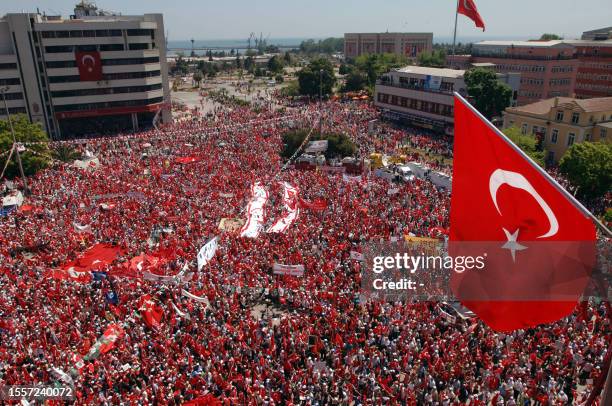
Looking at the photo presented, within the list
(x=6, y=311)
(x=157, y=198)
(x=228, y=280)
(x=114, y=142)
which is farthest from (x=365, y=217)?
(x=114, y=142)

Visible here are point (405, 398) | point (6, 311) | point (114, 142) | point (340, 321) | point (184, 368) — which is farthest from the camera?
point (114, 142)

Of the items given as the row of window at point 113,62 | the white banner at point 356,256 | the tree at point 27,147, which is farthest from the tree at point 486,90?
the tree at point 27,147

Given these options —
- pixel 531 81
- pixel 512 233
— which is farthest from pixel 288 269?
pixel 531 81

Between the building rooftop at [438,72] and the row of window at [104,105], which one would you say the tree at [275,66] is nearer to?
the row of window at [104,105]

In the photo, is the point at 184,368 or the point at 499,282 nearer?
the point at 499,282

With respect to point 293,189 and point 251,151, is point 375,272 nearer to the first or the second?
point 293,189

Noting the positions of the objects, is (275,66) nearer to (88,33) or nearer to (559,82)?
(559,82)

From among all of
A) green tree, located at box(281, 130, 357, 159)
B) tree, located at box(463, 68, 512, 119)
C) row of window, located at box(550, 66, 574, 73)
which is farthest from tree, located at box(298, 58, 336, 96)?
green tree, located at box(281, 130, 357, 159)
